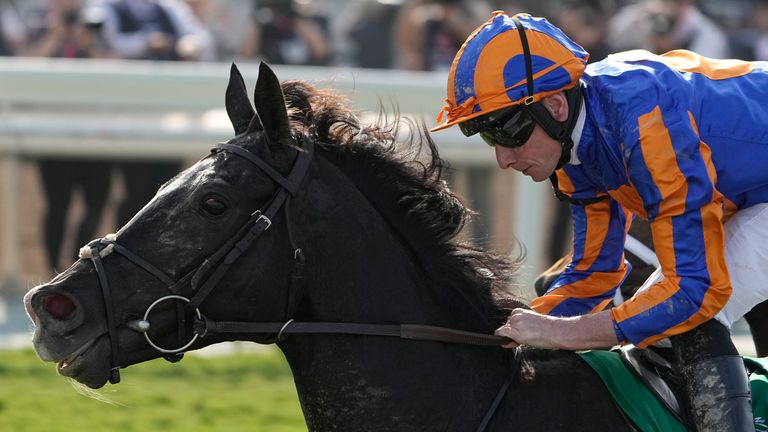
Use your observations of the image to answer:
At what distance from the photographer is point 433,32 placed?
966cm

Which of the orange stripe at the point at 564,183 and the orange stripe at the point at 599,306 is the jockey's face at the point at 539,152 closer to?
the orange stripe at the point at 564,183

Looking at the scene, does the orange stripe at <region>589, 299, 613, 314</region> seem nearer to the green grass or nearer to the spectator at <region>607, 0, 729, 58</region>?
the green grass

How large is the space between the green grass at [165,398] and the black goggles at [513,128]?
3000 millimetres

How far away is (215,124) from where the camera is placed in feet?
26.7

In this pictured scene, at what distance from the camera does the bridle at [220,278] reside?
2.92 metres

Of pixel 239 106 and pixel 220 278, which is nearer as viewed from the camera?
pixel 220 278

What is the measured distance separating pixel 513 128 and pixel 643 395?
0.79 metres

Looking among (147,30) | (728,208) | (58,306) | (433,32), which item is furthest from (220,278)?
(433,32)

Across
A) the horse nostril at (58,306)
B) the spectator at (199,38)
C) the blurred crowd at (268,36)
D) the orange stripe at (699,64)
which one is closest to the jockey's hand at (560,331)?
the orange stripe at (699,64)

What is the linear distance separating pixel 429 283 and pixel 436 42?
261 inches

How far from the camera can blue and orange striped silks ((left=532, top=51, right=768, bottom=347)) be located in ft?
9.33

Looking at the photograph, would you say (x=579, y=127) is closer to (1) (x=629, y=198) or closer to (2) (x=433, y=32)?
(1) (x=629, y=198)

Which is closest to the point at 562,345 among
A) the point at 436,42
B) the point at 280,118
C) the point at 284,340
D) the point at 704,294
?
the point at 704,294

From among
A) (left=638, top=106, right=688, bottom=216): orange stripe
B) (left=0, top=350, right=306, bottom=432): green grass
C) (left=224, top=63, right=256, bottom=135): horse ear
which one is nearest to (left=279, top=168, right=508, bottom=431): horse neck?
(left=224, top=63, right=256, bottom=135): horse ear
